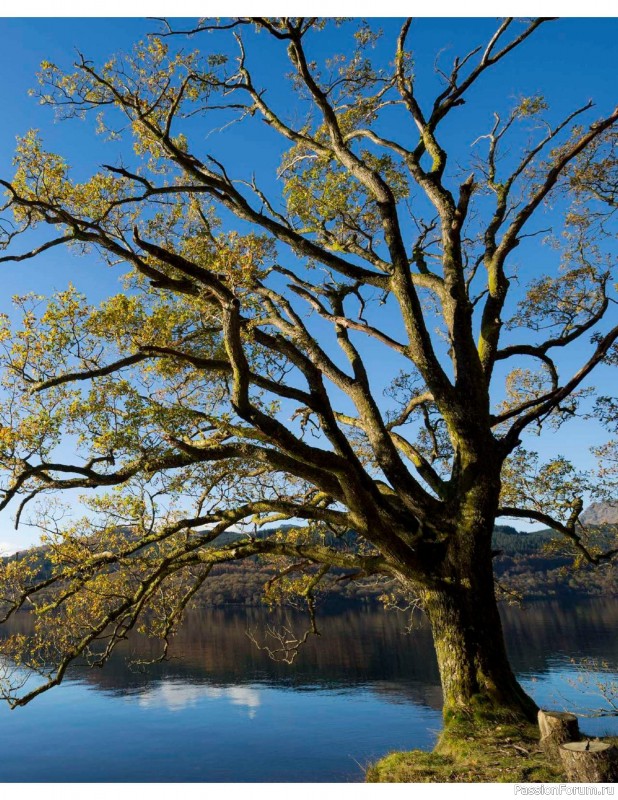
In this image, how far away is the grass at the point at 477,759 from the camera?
23.0ft

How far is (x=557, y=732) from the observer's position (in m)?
7.39

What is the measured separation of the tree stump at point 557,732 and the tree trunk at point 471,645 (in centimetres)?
131

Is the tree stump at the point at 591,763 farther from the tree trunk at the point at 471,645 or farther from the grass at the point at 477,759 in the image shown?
the tree trunk at the point at 471,645

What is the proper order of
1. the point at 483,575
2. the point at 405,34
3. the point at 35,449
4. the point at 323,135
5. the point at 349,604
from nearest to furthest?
the point at 35,449
the point at 483,575
the point at 405,34
the point at 323,135
the point at 349,604

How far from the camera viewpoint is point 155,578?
10.3 meters

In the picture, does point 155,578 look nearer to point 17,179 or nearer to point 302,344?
point 302,344

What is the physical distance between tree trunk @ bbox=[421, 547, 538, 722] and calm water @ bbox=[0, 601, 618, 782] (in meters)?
9.79

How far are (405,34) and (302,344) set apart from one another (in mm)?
6930

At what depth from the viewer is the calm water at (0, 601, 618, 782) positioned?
31.2 m

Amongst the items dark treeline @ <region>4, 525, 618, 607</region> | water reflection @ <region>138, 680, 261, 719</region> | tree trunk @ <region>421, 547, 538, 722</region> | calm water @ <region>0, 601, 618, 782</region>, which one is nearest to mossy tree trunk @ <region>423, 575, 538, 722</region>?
tree trunk @ <region>421, 547, 538, 722</region>

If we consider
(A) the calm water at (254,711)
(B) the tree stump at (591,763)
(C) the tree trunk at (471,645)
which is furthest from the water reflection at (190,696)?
(B) the tree stump at (591,763)

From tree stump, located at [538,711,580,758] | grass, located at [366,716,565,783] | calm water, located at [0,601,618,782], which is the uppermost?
tree stump, located at [538,711,580,758]

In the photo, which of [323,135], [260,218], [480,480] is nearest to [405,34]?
[323,135]

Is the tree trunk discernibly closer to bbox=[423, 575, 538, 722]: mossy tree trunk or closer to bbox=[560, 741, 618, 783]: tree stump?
bbox=[423, 575, 538, 722]: mossy tree trunk
